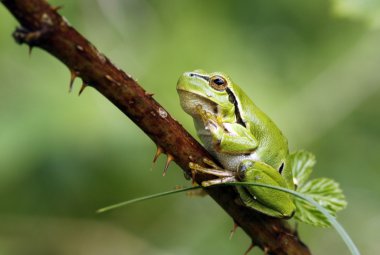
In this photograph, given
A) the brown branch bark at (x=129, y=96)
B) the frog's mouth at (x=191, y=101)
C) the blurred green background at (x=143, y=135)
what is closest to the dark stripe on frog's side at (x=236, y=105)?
the frog's mouth at (x=191, y=101)

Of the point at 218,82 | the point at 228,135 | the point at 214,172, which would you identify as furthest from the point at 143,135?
the point at 214,172

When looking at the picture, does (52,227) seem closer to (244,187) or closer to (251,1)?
(244,187)

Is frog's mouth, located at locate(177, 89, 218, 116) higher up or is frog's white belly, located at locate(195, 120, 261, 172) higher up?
frog's mouth, located at locate(177, 89, 218, 116)

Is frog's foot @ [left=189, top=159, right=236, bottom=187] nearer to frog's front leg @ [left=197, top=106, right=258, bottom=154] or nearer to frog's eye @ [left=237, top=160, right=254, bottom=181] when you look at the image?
frog's eye @ [left=237, top=160, right=254, bottom=181]

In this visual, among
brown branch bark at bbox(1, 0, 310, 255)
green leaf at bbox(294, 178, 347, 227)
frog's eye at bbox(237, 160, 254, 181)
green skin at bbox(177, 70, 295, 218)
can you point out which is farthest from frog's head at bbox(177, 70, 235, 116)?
green leaf at bbox(294, 178, 347, 227)

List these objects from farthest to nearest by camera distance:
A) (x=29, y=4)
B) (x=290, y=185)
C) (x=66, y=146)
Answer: (x=66, y=146), (x=290, y=185), (x=29, y=4)

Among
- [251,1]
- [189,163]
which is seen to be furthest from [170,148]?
[251,1]

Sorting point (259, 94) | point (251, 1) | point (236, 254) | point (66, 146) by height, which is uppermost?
point (251, 1)
